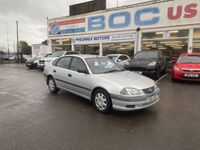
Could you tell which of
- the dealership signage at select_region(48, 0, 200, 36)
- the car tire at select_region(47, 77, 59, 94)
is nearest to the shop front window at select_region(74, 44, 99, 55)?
the dealership signage at select_region(48, 0, 200, 36)

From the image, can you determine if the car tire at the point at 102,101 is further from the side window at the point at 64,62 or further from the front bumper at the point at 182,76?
the front bumper at the point at 182,76

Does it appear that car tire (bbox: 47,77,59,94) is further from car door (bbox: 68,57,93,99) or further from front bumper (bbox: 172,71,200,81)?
front bumper (bbox: 172,71,200,81)

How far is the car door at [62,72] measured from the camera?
537 centimetres

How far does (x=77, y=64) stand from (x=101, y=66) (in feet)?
2.61

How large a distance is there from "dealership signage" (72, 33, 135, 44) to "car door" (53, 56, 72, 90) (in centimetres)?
999

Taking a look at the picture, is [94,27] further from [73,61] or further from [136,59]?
[73,61]

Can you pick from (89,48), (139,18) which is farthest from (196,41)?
(89,48)

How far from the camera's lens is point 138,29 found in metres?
13.8

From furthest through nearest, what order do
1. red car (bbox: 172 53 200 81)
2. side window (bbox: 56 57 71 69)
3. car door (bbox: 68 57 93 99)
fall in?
red car (bbox: 172 53 200 81)
side window (bbox: 56 57 71 69)
car door (bbox: 68 57 93 99)

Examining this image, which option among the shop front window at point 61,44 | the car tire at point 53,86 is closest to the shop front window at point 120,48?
the shop front window at point 61,44

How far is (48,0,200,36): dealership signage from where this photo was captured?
11.9m

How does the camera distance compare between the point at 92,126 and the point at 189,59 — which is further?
the point at 189,59

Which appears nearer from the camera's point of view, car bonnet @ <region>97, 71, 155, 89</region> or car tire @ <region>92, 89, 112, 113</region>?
car bonnet @ <region>97, 71, 155, 89</region>

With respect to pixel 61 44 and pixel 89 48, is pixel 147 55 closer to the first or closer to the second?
pixel 89 48
